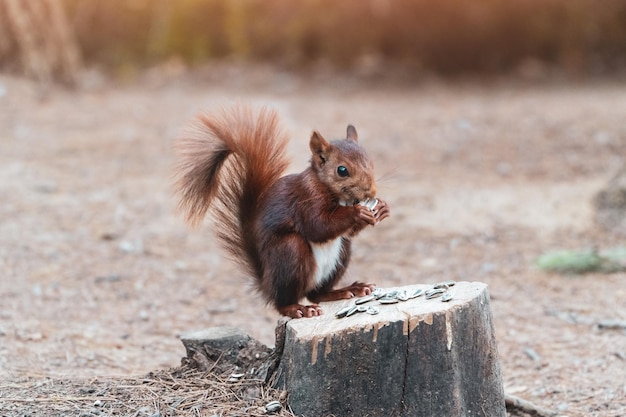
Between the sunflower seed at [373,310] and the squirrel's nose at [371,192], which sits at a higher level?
the squirrel's nose at [371,192]

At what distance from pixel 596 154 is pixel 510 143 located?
80 cm

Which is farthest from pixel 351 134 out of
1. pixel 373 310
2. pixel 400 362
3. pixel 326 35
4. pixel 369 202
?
pixel 326 35

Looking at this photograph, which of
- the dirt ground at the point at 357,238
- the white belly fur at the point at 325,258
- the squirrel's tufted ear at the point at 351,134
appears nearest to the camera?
the white belly fur at the point at 325,258

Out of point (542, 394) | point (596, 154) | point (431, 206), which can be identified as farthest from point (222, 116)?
point (596, 154)

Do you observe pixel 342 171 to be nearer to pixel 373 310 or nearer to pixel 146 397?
pixel 373 310

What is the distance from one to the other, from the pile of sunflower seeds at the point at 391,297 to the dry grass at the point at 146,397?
1.22 feet

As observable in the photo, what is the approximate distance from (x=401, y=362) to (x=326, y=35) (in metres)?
9.21

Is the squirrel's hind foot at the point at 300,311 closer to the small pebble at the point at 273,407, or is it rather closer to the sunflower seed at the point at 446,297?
the small pebble at the point at 273,407

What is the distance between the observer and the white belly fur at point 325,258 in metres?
2.93

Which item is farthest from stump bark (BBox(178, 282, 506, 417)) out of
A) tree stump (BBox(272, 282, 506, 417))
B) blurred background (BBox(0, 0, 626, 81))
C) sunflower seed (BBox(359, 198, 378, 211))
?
blurred background (BBox(0, 0, 626, 81))

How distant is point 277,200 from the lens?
293cm

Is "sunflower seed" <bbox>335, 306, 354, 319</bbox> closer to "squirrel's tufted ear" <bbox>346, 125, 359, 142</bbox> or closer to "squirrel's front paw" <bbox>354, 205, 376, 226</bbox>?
"squirrel's front paw" <bbox>354, 205, 376, 226</bbox>

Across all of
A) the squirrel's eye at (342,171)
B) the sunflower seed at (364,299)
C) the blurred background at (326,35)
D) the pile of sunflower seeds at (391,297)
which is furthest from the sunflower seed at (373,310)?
the blurred background at (326,35)

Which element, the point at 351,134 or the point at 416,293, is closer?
the point at 416,293
